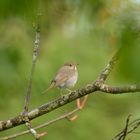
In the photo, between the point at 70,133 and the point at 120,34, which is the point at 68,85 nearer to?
the point at 120,34

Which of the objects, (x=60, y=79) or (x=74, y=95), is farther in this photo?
(x=60, y=79)

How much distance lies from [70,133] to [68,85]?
1040cm

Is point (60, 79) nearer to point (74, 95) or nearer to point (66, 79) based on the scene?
point (66, 79)

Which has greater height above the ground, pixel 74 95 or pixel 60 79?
pixel 74 95

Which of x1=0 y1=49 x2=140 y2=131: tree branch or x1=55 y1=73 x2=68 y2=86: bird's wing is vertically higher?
x1=0 y1=49 x2=140 y2=131: tree branch

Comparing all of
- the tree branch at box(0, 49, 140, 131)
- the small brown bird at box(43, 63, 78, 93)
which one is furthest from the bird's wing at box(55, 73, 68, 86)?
the tree branch at box(0, 49, 140, 131)

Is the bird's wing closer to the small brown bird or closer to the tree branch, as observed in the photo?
the small brown bird

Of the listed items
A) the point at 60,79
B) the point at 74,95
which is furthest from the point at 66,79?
the point at 74,95

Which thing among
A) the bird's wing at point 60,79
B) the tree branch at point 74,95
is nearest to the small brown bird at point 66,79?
the bird's wing at point 60,79

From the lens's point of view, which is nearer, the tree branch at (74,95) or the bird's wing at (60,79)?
the tree branch at (74,95)

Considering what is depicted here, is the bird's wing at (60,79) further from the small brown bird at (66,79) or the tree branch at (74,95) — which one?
the tree branch at (74,95)

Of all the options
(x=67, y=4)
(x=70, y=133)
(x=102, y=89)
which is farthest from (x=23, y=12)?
(x=70, y=133)

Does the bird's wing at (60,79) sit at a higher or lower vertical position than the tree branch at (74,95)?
lower

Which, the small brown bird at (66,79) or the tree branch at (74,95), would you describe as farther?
the small brown bird at (66,79)
